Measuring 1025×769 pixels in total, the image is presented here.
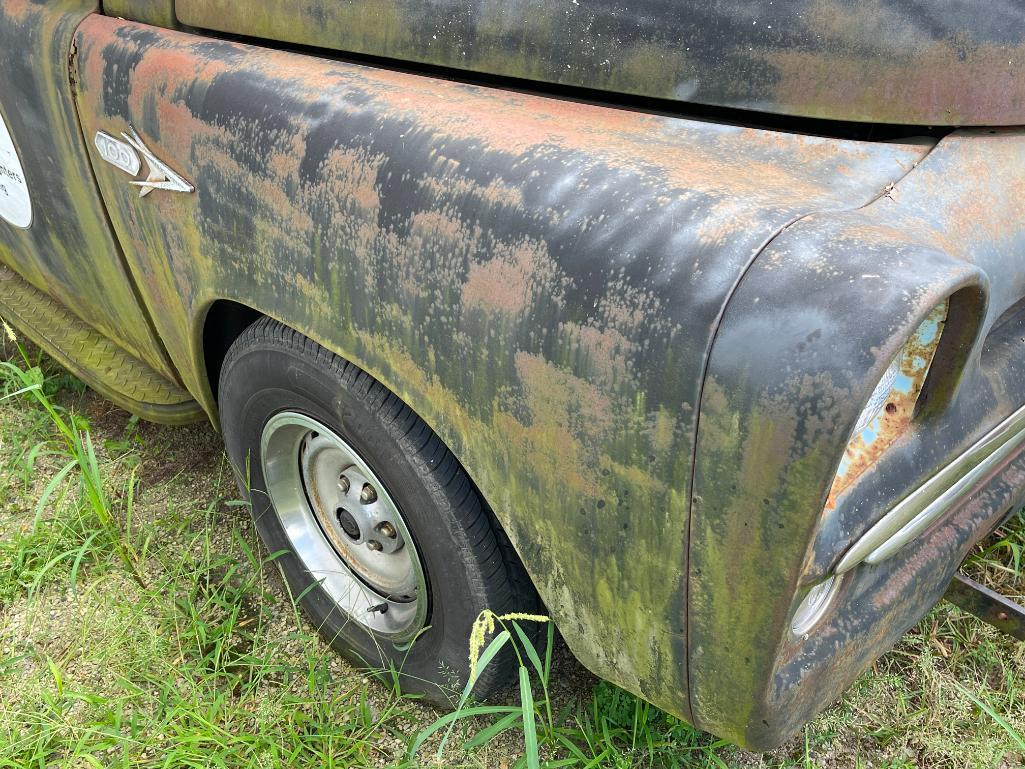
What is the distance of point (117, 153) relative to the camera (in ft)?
5.20

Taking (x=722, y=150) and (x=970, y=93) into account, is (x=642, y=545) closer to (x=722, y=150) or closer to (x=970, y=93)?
(x=722, y=150)

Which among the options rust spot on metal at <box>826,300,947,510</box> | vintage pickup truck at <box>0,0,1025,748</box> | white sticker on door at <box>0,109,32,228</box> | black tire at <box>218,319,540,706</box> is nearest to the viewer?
vintage pickup truck at <box>0,0,1025,748</box>

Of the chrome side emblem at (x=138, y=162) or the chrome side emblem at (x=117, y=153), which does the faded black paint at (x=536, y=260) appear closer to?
the chrome side emblem at (x=138, y=162)

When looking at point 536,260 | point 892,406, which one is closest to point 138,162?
point 536,260

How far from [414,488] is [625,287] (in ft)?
1.84

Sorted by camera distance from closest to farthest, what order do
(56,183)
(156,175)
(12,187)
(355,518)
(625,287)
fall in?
(625,287) → (156,175) → (355,518) → (56,183) → (12,187)

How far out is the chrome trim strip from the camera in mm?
991

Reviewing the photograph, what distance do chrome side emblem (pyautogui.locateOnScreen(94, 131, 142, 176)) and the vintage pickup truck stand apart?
11 mm

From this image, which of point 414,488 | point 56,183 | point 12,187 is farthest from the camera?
point 12,187

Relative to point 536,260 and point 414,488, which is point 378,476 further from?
point 536,260

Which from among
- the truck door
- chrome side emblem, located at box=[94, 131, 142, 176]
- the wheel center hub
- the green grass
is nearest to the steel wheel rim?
the wheel center hub

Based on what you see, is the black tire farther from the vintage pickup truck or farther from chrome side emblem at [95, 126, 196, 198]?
chrome side emblem at [95, 126, 196, 198]

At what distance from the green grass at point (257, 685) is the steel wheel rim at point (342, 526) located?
130 mm

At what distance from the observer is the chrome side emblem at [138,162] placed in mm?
1489
